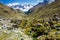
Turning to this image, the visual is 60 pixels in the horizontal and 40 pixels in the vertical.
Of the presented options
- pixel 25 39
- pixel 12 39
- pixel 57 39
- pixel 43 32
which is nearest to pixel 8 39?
pixel 12 39

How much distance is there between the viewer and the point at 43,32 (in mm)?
61531

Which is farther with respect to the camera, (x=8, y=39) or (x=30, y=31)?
(x=30, y=31)

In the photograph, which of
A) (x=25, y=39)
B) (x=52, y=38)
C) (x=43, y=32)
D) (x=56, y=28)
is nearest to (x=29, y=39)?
(x=25, y=39)

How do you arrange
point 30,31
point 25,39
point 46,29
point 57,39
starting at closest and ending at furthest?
point 57,39
point 25,39
point 46,29
point 30,31

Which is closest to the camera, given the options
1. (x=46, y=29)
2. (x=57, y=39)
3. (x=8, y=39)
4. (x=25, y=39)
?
(x=57, y=39)

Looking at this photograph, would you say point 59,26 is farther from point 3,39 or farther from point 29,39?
point 3,39

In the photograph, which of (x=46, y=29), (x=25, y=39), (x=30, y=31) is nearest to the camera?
(x=25, y=39)

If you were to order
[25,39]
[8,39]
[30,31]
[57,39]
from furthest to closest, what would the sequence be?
[30,31]
[25,39]
[8,39]
[57,39]

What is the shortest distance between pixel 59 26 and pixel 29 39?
1390 cm

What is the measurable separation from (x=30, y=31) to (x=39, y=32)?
1085 centimetres

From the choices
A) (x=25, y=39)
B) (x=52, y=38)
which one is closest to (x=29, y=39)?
(x=25, y=39)

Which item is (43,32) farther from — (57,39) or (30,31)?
(57,39)

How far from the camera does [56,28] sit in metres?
63.1

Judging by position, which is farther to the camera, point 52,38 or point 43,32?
point 43,32
